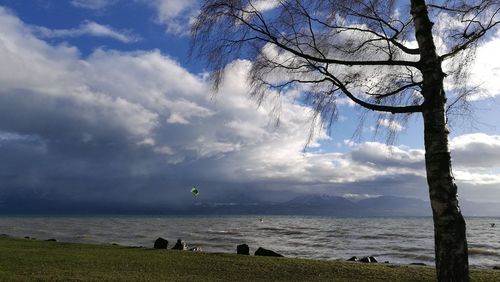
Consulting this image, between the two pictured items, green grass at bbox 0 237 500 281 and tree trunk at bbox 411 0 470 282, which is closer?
tree trunk at bbox 411 0 470 282

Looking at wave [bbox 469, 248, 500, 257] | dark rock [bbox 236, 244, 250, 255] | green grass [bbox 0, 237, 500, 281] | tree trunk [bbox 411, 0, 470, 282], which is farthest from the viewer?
wave [bbox 469, 248, 500, 257]

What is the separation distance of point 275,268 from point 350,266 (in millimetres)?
3404

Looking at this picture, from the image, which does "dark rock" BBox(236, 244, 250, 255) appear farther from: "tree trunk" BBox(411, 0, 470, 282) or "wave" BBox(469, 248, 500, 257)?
"wave" BBox(469, 248, 500, 257)

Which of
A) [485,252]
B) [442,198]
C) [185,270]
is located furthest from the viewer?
[485,252]

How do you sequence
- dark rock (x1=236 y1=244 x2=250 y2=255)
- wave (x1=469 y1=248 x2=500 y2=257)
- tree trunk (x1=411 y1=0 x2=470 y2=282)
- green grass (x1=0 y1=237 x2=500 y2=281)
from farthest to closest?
1. wave (x1=469 y1=248 x2=500 y2=257)
2. dark rock (x1=236 y1=244 x2=250 y2=255)
3. green grass (x1=0 y1=237 x2=500 y2=281)
4. tree trunk (x1=411 y1=0 x2=470 y2=282)

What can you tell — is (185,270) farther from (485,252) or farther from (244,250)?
(485,252)

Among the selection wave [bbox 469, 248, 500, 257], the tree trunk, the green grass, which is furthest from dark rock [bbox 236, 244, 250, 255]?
wave [bbox 469, 248, 500, 257]

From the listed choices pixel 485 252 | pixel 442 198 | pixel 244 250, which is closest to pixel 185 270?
pixel 442 198

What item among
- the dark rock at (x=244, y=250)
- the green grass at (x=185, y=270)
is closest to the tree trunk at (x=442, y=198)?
the green grass at (x=185, y=270)

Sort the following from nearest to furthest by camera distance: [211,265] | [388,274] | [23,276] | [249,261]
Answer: [23,276] < [388,274] < [211,265] < [249,261]

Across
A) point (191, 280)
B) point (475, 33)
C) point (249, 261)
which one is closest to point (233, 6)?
point (475, 33)

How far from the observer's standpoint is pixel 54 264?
1869 centimetres

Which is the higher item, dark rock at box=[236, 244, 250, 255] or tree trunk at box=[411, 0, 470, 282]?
tree trunk at box=[411, 0, 470, 282]

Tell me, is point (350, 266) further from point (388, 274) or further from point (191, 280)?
point (191, 280)
